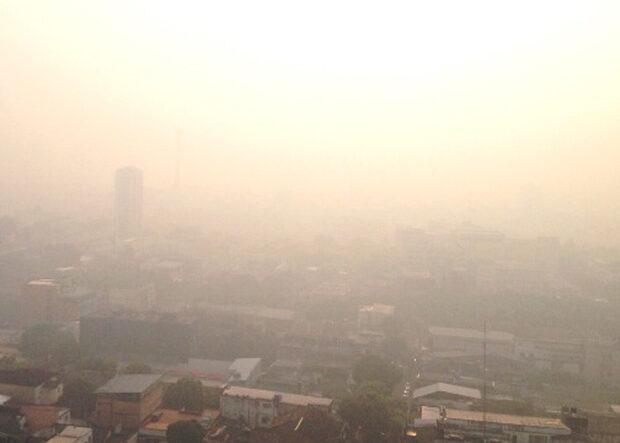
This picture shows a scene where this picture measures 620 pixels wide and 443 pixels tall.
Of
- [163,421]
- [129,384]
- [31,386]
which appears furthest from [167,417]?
[31,386]

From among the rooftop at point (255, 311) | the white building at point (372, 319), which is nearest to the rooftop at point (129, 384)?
the rooftop at point (255, 311)

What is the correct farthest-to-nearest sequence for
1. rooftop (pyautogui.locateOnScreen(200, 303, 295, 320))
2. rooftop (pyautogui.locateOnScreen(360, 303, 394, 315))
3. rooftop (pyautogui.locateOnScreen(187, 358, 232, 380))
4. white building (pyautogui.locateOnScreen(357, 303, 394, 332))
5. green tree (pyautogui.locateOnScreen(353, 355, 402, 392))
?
rooftop (pyautogui.locateOnScreen(200, 303, 295, 320)) < rooftop (pyautogui.locateOnScreen(360, 303, 394, 315)) < white building (pyautogui.locateOnScreen(357, 303, 394, 332)) < rooftop (pyautogui.locateOnScreen(187, 358, 232, 380)) < green tree (pyautogui.locateOnScreen(353, 355, 402, 392))

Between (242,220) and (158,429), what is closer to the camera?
(158,429)

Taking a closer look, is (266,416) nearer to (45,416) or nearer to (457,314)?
(45,416)

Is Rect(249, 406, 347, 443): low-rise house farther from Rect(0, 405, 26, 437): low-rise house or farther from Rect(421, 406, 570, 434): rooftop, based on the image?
Rect(0, 405, 26, 437): low-rise house

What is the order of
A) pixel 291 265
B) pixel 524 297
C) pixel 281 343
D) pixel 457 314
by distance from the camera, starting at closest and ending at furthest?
pixel 281 343, pixel 457 314, pixel 524 297, pixel 291 265

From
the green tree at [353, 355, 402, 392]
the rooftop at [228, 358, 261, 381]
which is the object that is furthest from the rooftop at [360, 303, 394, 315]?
the green tree at [353, 355, 402, 392]

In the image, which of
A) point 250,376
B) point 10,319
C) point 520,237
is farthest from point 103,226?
point 250,376

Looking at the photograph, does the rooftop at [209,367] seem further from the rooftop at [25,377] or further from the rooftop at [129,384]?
the rooftop at [25,377]
